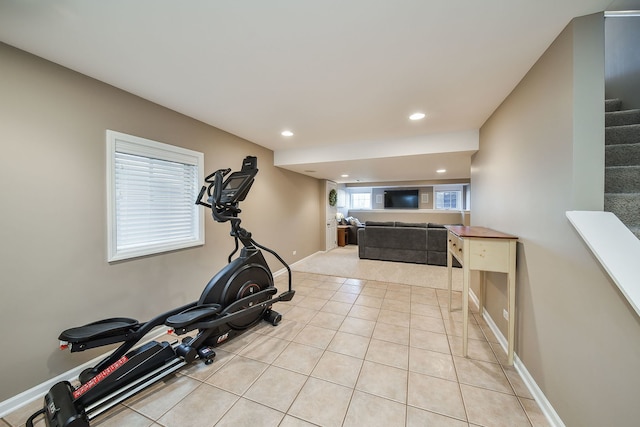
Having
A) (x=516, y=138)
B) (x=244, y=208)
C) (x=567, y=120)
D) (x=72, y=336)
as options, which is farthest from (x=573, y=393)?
(x=244, y=208)

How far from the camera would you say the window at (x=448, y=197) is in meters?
8.08

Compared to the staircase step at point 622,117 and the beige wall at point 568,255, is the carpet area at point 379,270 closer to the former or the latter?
the beige wall at point 568,255

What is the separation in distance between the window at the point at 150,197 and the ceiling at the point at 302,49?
0.52 m

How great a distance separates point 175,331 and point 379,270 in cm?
371

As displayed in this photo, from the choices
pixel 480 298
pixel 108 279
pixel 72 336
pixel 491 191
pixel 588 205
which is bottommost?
pixel 480 298

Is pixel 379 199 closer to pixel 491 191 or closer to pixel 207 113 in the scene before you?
pixel 491 191

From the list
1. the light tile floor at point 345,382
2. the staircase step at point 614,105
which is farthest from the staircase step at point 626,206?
the staircase step at point 614,105

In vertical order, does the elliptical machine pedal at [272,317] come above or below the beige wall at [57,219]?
below

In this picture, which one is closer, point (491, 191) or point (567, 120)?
point (567, 120)

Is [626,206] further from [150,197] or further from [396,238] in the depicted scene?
[396,238]

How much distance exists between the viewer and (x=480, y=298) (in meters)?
2.70

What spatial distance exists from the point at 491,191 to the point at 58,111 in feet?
13.0

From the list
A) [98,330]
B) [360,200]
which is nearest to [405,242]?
[360,200]

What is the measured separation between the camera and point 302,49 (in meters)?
1.49
